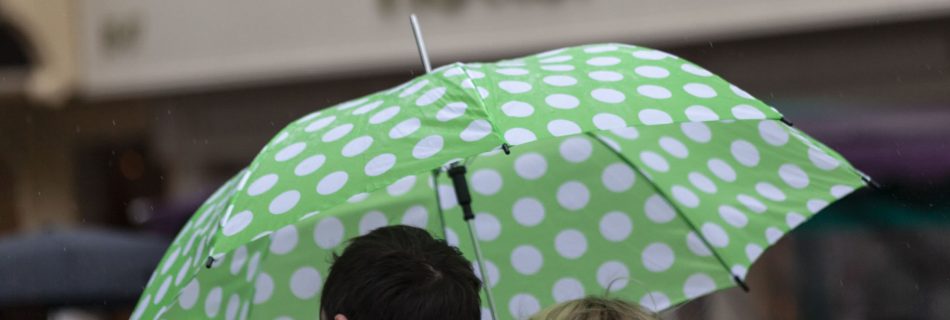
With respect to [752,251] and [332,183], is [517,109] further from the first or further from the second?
[752,251]

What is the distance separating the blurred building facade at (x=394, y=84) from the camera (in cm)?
817

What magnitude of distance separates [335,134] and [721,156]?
4.43 feet

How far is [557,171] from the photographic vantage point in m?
4.32

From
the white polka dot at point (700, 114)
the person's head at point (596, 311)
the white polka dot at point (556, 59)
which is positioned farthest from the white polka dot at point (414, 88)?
the person's head at point (596, 311)

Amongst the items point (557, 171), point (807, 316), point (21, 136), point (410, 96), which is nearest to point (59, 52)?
point (21, 136)

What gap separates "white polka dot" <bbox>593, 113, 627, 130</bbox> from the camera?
3.07 meters

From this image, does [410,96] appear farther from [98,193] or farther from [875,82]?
[98,193]

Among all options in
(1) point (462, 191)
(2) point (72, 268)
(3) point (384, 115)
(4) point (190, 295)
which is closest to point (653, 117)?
(3) point (384, 115)

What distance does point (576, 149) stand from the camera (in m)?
4.33

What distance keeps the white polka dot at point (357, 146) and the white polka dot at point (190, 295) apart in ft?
2.82

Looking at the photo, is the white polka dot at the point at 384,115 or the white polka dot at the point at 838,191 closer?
the white polka dot at the point at 384,115

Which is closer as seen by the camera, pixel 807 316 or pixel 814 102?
pixel 807 316

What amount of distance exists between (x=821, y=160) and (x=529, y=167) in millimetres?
810

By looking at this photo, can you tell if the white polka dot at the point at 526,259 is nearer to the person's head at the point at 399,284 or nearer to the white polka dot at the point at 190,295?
the white polka dot at the point at 190,295
